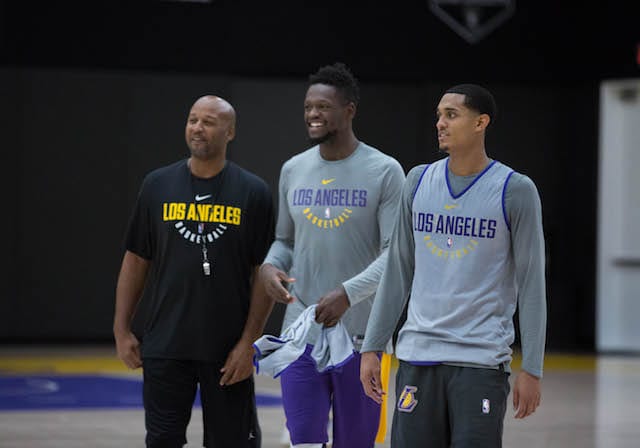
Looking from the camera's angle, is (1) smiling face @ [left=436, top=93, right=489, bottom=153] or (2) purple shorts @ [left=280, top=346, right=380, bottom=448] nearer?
(1) smiling face @ [left=436, top=93, right=489, bottom=153]

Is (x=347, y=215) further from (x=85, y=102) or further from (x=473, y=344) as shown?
(x=85, y=102)

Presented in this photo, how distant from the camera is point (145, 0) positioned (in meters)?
13.7

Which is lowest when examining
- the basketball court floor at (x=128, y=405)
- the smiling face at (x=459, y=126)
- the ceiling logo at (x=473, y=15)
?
the basketball court floor at (x=128, y=405)

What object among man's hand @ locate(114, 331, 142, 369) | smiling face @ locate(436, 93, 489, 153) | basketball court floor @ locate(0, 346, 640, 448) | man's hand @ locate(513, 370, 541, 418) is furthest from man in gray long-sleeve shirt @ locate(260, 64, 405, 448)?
basketball court floor @ locate(0, 346, 640, 448)

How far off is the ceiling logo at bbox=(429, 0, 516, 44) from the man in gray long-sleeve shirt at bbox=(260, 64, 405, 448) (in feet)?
29.4

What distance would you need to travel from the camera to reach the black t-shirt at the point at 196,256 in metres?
4.98

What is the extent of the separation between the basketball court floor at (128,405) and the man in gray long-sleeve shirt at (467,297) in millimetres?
3725

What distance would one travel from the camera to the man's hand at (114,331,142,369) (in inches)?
200

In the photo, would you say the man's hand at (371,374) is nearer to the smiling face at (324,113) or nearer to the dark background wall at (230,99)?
the smiling face at (324,113)

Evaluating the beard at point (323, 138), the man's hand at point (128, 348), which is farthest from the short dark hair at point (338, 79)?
the man's hand at point (128, 348)

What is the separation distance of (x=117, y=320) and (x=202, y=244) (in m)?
0.50

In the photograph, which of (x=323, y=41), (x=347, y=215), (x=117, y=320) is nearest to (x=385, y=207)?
(x=347, y=215)

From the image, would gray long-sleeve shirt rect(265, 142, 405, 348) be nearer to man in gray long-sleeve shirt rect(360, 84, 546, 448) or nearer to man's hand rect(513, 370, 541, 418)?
man in gray long-sleeve shirt rect(360, 84, 546, 448)

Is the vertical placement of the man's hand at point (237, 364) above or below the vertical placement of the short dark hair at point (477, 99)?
below
